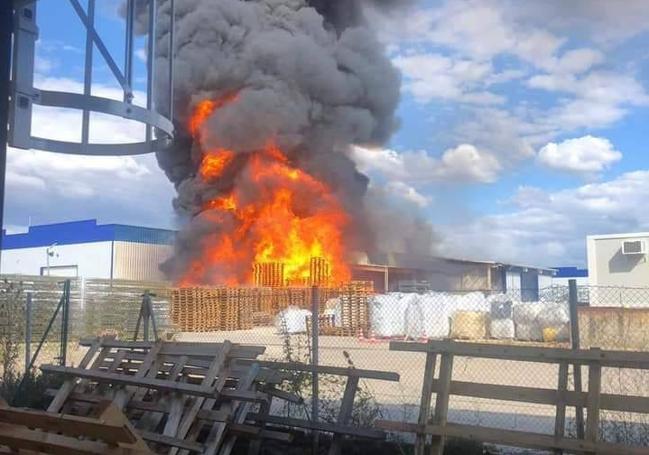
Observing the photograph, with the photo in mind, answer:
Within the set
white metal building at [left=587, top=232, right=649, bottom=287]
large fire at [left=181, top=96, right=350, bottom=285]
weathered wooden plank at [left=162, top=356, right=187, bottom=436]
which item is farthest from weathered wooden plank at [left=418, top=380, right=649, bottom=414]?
large fire at [left=181, top=96, right=350, bottom=285]

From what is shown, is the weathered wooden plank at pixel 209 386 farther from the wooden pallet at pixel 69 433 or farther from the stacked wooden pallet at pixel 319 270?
the stacked wooden pallet at pixel 319 270

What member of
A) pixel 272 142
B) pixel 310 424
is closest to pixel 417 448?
pixel 310 424

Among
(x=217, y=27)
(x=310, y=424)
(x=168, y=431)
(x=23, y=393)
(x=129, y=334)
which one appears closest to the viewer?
(x=168, y=431)

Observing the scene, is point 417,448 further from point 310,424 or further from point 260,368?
point 260,368

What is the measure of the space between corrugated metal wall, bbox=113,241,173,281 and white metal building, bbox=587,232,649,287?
2500 cm

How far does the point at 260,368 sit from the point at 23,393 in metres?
3.50

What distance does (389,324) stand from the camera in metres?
23.2

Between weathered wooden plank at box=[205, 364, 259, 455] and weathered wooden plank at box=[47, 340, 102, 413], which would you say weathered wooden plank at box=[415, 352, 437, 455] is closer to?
weathered wooden plank at box=[205, 364, 259, 455]

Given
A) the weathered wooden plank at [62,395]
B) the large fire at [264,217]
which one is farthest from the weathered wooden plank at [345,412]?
the large fire at [264,217]

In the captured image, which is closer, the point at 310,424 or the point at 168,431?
the point at 168,431

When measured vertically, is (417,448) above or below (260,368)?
below

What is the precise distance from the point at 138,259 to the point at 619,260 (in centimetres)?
2868

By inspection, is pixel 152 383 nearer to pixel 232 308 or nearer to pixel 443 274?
pixel 232 308

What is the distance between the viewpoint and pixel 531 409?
977cm
